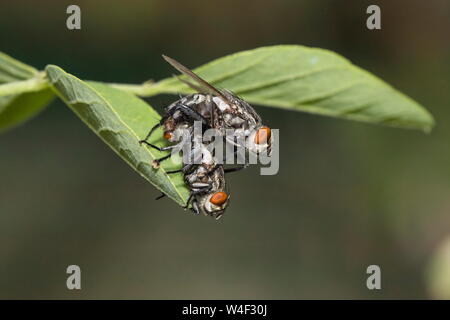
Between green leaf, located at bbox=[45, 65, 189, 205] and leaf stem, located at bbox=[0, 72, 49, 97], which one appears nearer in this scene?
green leaf, located at bbox=[45, 65, 189, 205]

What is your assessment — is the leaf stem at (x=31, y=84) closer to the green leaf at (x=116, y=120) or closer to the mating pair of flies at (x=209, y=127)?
the green leaf at (x=116, y=120)

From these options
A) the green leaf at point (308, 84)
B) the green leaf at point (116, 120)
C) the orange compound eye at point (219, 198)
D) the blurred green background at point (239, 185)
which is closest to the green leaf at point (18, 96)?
the green leaf at point (116, 120)

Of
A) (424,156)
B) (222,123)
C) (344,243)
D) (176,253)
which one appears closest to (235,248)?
(176,253)

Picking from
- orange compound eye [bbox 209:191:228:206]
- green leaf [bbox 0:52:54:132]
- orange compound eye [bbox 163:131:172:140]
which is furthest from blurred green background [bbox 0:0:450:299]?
green leaf [bbox 0:52:54:132]

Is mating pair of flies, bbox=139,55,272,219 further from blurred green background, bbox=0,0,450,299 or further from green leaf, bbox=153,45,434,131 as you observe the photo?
blurred green background, bbox=0,0,450,299

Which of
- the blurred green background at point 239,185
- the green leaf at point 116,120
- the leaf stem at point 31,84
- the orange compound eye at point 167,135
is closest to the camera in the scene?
the green leaf at point 116,120

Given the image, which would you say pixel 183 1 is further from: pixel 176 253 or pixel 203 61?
pixel 176 253

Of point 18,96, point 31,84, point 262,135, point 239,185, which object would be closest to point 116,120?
point 31,84
